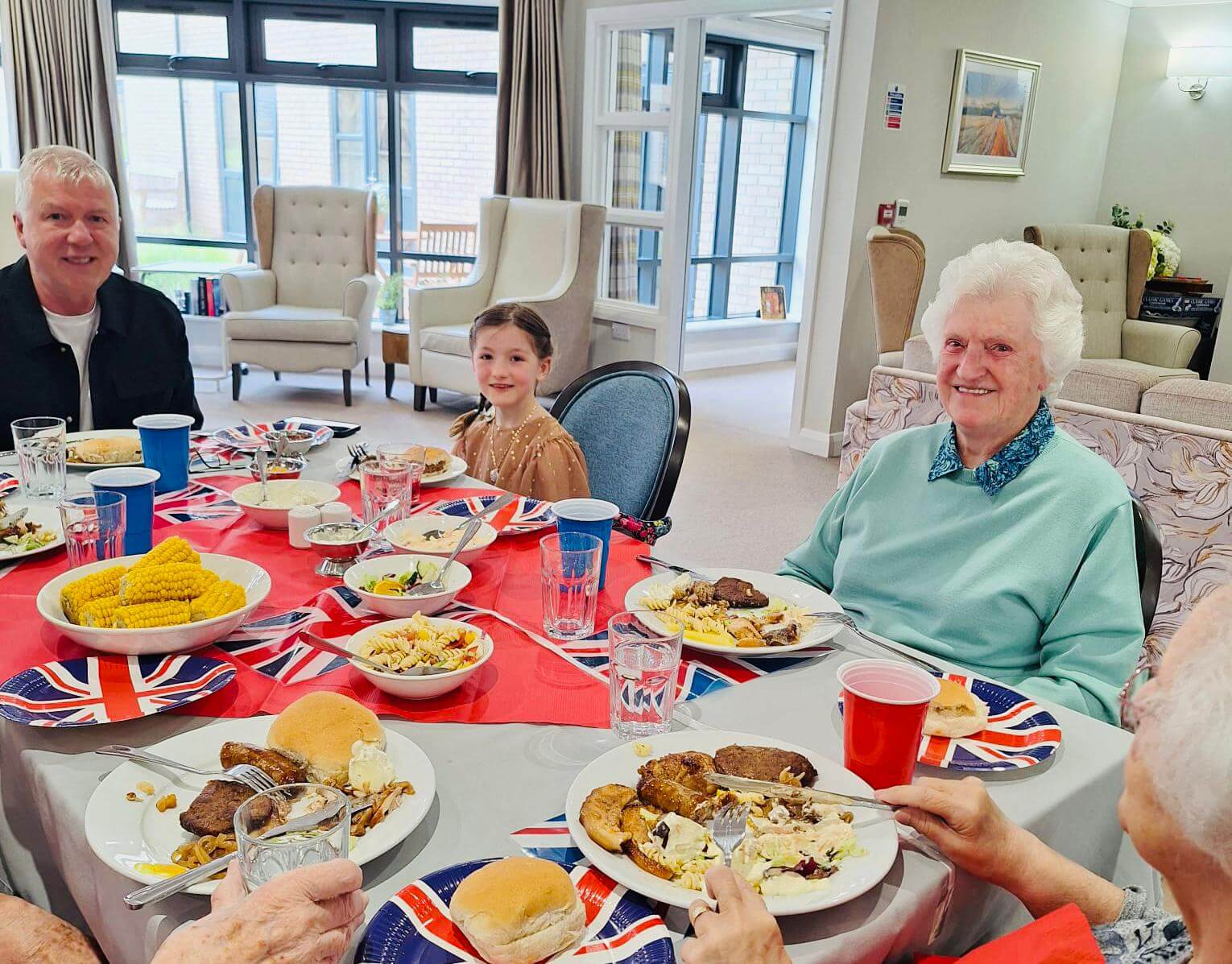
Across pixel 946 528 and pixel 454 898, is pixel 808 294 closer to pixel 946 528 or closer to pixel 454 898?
pixel 946 528

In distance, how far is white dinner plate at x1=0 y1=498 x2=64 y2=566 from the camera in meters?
1.55

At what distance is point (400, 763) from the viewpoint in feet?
3.26

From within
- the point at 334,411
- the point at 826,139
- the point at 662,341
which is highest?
the point at 826,139

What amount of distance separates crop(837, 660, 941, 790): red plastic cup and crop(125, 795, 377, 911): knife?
49cm

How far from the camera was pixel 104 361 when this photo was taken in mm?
2445

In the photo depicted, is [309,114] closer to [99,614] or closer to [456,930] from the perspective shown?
[99,614]

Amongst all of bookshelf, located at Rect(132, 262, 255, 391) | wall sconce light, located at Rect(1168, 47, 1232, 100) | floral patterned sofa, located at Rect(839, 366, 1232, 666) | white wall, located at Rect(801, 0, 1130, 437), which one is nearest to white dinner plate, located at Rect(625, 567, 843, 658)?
floral patterned sofa, located at Rect(839, 366, 1232, 666)

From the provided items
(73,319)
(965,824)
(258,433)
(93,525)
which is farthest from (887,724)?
(73,319)

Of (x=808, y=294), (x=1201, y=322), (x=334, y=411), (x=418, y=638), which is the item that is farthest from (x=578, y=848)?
(x=1201, y=322)

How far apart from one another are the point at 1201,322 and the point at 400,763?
706 centimetres

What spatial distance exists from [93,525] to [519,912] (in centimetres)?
100

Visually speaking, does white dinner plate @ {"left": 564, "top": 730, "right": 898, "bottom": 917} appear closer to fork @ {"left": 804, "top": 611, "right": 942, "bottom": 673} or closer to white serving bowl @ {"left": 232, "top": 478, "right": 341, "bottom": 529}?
fork @ {"left": 804, "top": 611, "right": 942, "bottom": 673}

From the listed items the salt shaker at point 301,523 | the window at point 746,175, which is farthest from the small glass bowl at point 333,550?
the window at point 746,175

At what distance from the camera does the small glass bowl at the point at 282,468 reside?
2.03 metres
